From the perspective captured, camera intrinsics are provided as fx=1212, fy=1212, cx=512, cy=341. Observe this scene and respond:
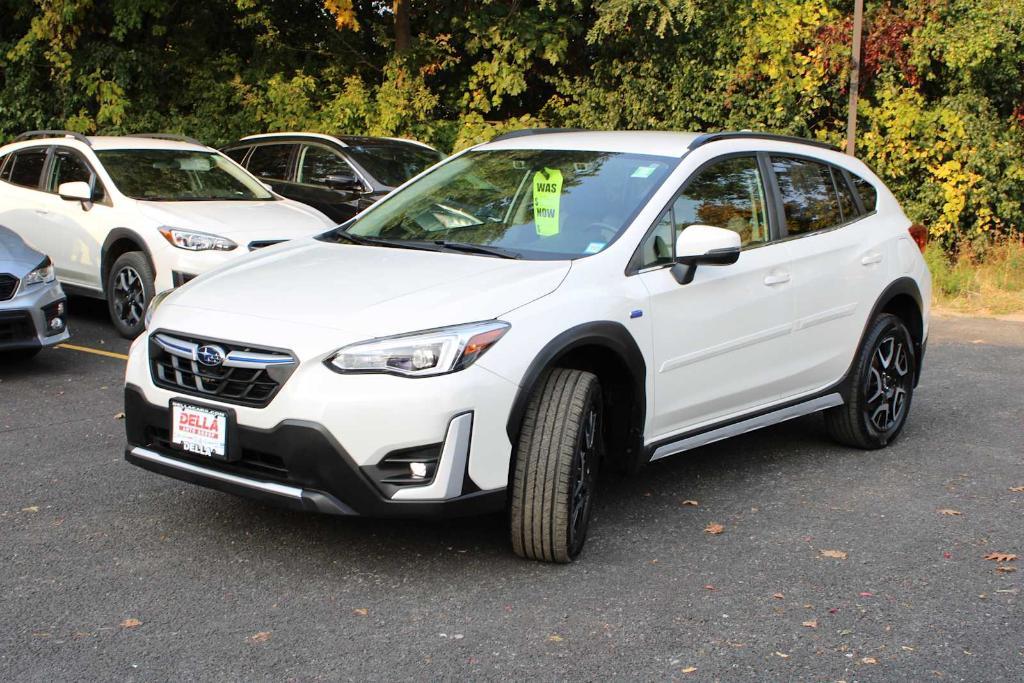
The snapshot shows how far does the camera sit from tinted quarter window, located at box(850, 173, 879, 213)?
22.1 feet

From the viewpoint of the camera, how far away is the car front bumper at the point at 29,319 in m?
7.81

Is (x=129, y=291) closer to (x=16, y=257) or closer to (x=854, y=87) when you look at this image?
(x=16, y=257)

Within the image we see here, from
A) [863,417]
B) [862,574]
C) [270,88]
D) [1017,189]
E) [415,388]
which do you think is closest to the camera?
[415,388]

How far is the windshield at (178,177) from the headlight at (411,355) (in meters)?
6.07

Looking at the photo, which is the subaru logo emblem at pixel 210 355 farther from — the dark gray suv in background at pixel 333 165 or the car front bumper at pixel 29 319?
the dark gray suv in background at pixel 333 165

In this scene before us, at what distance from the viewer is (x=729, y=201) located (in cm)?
572

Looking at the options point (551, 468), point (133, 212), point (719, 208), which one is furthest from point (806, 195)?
point (133, 212)

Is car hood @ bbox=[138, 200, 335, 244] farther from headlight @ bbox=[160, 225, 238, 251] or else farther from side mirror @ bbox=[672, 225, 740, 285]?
side mirror @ bbox=[672, 225, 740, 285]

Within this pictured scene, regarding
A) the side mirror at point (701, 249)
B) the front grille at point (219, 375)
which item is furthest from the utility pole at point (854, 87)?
the front grille at point (219, 375)

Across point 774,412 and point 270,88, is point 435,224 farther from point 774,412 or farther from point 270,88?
point 270,88

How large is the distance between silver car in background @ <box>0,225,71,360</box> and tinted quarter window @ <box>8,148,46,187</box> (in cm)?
260

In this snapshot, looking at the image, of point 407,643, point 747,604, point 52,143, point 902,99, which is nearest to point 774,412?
point 747,604

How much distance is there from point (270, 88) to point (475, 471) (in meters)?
15.0

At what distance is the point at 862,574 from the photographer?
15.5 feet
